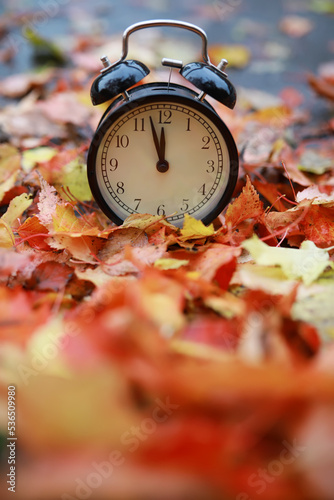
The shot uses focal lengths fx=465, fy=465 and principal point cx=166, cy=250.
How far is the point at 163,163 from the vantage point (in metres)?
1.46

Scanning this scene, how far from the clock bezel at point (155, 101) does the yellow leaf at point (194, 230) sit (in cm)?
13

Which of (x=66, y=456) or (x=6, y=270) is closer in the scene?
(x=66, y=456)

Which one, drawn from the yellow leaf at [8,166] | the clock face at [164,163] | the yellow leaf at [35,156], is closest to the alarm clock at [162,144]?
the clock face at [164,163]

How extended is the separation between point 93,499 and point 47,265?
71cm

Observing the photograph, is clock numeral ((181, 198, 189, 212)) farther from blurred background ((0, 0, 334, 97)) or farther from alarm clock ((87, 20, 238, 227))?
blurred background ((0, 0, 334, 97))

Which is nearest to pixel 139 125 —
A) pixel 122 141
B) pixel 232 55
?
pixel 122 141

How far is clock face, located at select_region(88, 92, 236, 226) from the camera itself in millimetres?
1415

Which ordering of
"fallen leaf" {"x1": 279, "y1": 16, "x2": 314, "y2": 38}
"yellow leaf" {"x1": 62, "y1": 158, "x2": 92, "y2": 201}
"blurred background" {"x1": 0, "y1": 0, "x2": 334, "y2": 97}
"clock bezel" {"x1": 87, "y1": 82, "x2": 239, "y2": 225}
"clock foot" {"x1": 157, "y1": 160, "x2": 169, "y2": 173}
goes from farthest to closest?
"fallen leaf" {"x1": 279, "y1": 16, "x2": 314, "y2": 38} < "blurred background" {"x1": 0, "y1": 0, "x2": 334, "y2": 97} < "yellow leaf" {"x1": 62, "y1": 158, "x2": 92, "y2": 201} < "clock foot" {"x1": 157, "y1": 160, "x2": 169, "y2": 173} < "clock bezel" {"x1": 87, "y1": 82, "x2": 239, "y2": 225}

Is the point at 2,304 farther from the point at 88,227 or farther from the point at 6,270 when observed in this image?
the point at 88,227

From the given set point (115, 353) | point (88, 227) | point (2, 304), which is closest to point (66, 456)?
point (115, 353)

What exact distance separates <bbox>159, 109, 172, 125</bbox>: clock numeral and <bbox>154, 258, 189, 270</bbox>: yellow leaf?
444 millimetres

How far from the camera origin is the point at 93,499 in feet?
2.57

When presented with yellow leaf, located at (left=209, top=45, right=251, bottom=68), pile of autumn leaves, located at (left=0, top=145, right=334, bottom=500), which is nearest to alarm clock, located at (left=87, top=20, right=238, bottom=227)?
pile of autumn leaves, located at (left=0, top=145, right=334, bottom=500)

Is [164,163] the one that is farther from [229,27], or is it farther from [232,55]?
[229,27]
